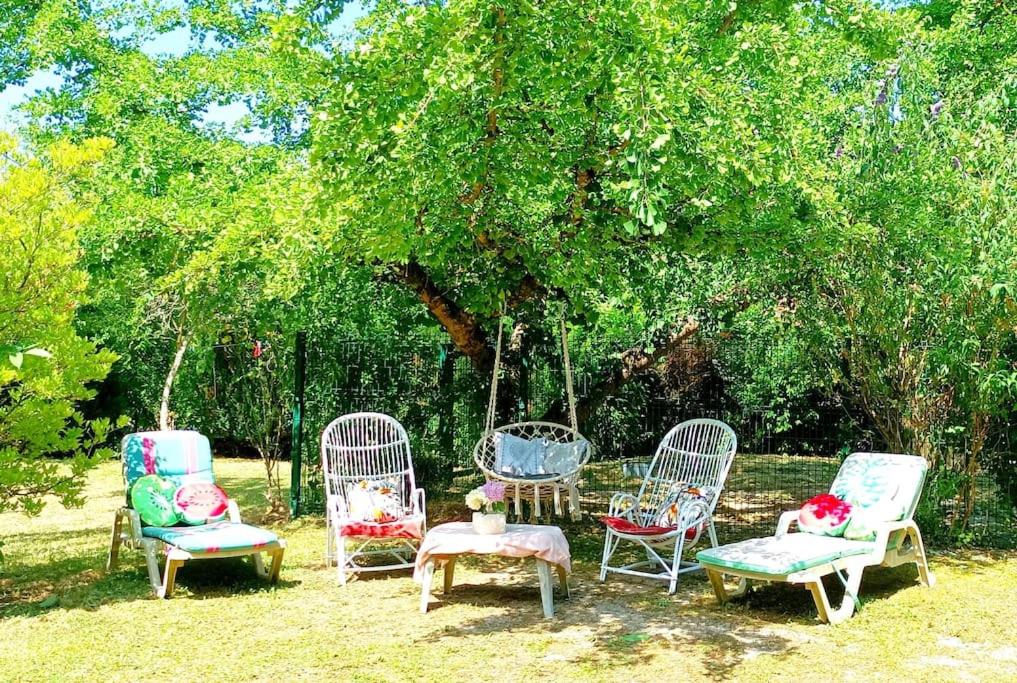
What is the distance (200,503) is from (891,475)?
15.4 feet

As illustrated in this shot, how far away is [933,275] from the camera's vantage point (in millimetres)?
7277

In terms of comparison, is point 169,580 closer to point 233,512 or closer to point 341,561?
point 233,512

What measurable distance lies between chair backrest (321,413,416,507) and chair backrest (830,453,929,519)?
3237mm

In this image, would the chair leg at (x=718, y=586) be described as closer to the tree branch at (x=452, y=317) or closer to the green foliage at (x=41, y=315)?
the tree branch at (x=452, y=317)

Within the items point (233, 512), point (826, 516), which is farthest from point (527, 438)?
point (826, 516)

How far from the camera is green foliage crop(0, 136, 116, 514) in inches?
227

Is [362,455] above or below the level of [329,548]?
above

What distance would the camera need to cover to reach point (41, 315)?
19.0ft

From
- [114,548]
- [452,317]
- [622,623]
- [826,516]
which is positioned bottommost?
[622,623]

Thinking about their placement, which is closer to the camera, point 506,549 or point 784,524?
point 506,549

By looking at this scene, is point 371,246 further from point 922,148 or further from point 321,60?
point 922,148

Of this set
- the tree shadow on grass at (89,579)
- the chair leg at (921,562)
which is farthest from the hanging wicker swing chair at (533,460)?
the chair leg at (921,562)

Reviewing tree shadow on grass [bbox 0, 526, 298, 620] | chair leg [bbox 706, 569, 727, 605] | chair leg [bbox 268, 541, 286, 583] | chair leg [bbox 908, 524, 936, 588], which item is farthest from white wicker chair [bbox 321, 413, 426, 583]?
chair leg [bbox 908, 524, 936, 588]

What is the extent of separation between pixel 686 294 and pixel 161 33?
790 cm
